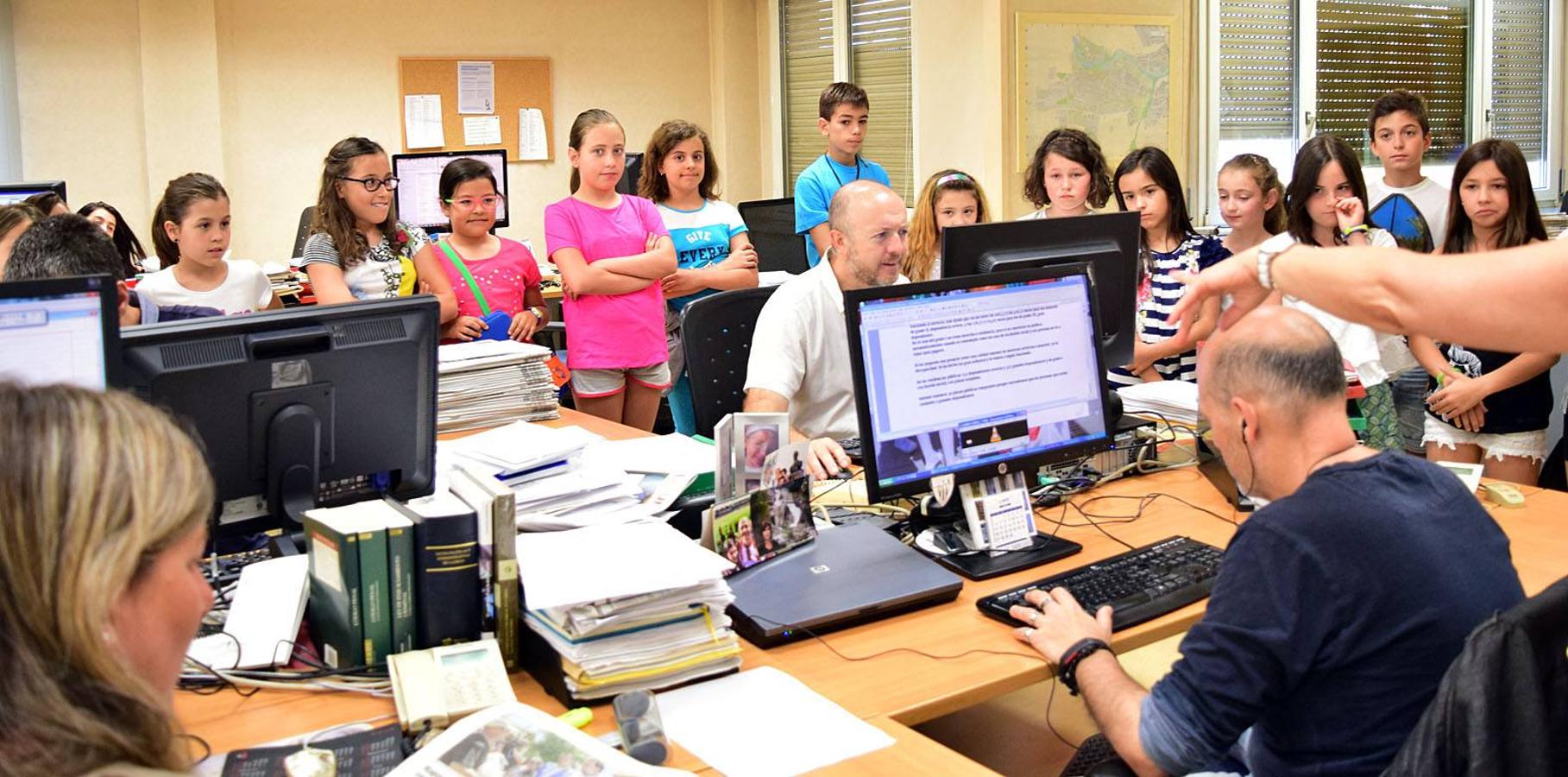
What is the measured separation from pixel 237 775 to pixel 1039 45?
5.46 meters

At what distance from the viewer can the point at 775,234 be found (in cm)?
606

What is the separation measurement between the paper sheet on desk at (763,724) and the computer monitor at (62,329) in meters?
0.96

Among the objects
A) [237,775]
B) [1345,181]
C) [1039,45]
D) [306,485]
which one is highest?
→ [1039,45]

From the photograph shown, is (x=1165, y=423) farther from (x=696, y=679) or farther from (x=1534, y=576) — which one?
(x=696, y=679)

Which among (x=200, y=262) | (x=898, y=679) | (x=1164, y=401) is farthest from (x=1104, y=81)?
(x=898, y=679)

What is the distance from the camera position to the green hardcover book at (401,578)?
6.14ft

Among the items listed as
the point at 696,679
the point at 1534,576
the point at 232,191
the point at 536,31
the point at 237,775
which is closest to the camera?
the point at 237,775

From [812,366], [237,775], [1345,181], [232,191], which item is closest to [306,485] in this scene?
[237,775]

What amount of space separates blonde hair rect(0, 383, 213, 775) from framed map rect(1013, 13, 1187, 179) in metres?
5.67

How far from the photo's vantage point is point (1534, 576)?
7.42 ft

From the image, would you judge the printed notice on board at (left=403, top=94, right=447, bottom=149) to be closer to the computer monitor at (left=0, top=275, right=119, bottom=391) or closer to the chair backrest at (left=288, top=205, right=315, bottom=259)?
the chair backrest at (left=288, top=205, right=315, bottom=259)

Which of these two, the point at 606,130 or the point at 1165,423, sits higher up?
the point at 606,130

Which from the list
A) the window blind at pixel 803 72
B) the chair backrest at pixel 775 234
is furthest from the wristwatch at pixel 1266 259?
the window blind at pixel 803 72

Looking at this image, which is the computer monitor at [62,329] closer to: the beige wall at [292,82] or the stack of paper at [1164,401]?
the stack of paper at [1164,401]
